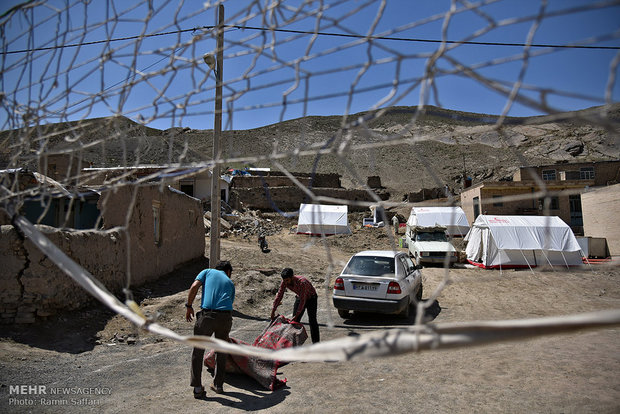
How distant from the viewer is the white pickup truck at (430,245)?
17.4 meters

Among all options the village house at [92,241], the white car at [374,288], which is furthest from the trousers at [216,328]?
the white car at [374,288]

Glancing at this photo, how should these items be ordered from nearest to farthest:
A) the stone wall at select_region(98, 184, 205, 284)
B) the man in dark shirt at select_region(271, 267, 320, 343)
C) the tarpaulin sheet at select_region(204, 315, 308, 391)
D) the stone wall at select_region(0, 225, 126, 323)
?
the tarpaulin sheet at select_region(204, 315, 308, 391) → the man in dark shirt at select_region(271, 267, 320, 343) → the stone wall at select_region(0, 225, 126, 323) → the stone wall at select_region(98, 184, 205, 284)

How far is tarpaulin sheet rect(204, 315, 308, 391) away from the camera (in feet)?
15.2

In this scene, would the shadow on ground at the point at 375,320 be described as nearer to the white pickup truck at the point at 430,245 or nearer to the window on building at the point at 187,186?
the white pickup truck at the point at 430,245

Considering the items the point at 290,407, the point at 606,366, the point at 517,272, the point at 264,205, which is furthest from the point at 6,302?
the point at 264,205

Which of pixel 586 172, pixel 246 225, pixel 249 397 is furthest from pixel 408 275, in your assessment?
pixel 586 172

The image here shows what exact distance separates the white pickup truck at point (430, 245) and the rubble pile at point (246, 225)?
960cm

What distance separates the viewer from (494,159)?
70.4 m

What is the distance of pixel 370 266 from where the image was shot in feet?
28.2

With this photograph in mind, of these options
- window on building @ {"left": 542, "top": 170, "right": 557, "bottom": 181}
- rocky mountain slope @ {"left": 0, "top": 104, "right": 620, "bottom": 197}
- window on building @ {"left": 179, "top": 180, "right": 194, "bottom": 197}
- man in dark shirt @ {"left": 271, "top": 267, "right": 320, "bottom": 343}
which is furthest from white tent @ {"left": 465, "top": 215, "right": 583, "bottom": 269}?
window on building @ {"left": 179, "top": 180, "right": 194, "bottom": 197}

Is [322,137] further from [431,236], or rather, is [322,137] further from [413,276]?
[431,236]

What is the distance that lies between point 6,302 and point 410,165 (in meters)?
76.1

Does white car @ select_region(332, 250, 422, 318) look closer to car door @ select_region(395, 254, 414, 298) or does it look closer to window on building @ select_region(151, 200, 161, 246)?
car door @ select_region(395, 254, 414, 298)

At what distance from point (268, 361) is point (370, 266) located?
13.9ft
